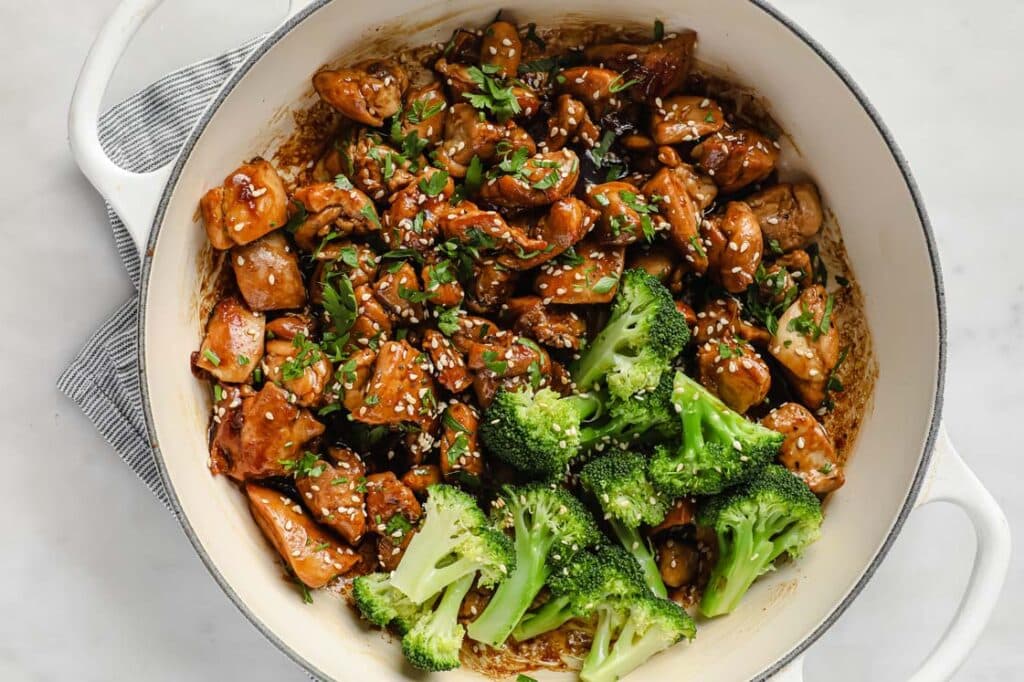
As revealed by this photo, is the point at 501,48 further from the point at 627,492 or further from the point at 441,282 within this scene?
the point at 627,492

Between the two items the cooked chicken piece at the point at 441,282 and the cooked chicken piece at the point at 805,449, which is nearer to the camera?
the cooked chicken piece at the point at 441,282

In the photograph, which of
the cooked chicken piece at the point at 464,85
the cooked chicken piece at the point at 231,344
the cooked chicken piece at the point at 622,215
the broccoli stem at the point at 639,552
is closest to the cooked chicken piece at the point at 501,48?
the cooked chicken piece at the point at 464,85

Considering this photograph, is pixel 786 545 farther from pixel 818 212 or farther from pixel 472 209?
pixel 472 209

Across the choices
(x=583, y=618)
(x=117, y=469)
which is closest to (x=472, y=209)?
(x=583, y=618)

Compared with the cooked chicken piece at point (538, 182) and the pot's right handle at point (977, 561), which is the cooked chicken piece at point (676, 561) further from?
the cooked chicken piece at point (538, 182)

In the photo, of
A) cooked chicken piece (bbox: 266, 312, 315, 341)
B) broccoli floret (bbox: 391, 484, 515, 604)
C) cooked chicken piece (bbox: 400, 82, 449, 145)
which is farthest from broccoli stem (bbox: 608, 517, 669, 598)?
cooked chicken piece (bbox: 400, 82, 449, 145)

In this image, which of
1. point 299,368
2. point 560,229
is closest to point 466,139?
point 560,229
